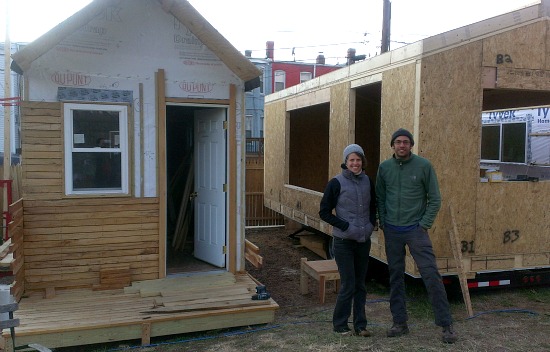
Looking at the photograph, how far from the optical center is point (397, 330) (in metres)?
4.70

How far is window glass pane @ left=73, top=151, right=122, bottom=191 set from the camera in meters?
5.70

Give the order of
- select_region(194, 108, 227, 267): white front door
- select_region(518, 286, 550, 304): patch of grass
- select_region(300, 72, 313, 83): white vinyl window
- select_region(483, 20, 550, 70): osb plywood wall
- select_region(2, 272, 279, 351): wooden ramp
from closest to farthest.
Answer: select_region(2, 272, 279, 351): wooden ramp → select_region(483, 20, 550, 70): osb plywood wall → select_region(518, 286, 550, 304): patch of grass → select_region(194, 108, 227, 267): white front door → select_region(300, 72, 313, 83): white vinyl window

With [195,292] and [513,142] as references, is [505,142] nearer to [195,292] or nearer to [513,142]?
[513,142]

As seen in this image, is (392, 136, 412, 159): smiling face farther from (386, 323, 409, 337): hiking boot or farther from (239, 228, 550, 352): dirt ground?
(239, 228, 550, 352): dirt ground

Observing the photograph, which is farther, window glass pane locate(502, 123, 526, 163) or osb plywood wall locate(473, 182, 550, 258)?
window glass pane locate(502, 123, 526, 163)

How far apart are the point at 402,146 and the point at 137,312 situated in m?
3.15

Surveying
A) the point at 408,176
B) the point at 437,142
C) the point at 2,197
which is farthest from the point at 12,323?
the point at 2,197

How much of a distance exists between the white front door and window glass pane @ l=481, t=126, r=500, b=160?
7.34 m

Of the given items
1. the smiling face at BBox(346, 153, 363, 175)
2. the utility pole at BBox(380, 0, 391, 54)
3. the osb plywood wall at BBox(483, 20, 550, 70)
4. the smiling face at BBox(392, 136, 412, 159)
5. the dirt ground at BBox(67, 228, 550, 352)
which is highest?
the utility pole at BBox(380, 0, 391, 54)

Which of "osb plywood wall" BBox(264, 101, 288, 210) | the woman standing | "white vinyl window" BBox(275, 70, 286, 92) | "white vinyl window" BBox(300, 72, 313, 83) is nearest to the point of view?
the woman standing

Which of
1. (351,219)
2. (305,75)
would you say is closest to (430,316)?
(351,219)

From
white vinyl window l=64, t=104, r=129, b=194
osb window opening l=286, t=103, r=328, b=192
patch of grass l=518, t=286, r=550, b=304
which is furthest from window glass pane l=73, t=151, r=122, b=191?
osb window opening l=286, t=103, r=328, b=192

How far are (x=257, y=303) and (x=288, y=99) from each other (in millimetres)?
5199

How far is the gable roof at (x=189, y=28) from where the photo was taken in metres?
5.17
